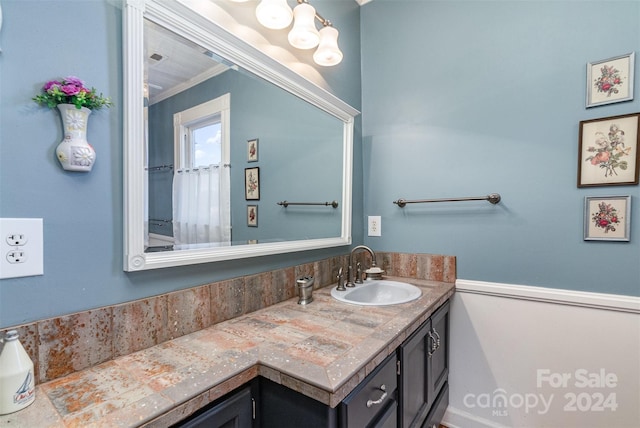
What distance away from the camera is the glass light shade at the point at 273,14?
1.13 meters

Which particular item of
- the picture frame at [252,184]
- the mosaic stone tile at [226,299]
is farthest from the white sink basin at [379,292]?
the picture frame at [252,184]

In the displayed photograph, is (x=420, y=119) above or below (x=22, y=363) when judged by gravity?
above

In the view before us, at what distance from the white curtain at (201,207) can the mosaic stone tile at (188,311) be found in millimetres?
157

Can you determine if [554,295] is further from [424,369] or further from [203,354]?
[203,354]

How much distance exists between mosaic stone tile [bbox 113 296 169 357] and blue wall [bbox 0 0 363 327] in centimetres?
3

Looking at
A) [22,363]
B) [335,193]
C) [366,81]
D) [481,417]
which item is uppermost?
[366,81]

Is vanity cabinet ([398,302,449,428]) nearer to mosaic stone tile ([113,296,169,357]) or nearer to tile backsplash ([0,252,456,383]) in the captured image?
tile backsplash ([0,252,456,383])

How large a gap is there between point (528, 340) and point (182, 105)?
1.84 m

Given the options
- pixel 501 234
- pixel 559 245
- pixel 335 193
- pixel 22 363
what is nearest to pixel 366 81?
pixel 335 193

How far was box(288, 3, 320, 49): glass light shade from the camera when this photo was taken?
4.12ft

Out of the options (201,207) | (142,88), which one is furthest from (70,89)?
(201,207)

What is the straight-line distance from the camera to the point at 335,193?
171 cm

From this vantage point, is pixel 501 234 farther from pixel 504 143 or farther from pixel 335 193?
pixel 335 193

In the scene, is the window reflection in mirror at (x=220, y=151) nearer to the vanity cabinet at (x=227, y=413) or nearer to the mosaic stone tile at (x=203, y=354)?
the mosaic stone tile at (x=203, y=354)
